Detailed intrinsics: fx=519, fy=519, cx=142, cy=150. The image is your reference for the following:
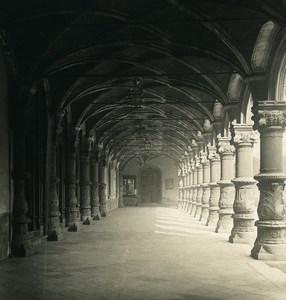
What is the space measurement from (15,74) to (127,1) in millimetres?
3134

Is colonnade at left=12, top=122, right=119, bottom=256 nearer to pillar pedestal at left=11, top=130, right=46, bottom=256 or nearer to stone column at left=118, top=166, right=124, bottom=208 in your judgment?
pillar pedestal at left=11, top=130, right=46, bottom=256

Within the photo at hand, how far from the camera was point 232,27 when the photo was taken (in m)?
10.5

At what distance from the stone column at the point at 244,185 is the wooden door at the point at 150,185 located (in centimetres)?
3292

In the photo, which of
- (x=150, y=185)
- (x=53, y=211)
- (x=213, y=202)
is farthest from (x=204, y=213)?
(x=150, y=185)

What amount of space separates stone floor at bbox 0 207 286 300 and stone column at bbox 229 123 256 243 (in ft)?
2.00

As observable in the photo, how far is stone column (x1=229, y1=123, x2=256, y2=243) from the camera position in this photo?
42.9ft

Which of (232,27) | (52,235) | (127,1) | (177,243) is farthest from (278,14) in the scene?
(52,235)

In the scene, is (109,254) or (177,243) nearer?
(109,254)

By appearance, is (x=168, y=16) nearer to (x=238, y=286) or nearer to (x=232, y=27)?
(x=232, y=27)

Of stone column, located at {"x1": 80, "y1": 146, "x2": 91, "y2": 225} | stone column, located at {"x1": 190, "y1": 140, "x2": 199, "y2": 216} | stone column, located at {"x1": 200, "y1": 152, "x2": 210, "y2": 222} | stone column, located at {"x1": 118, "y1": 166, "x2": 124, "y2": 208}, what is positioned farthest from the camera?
stone column, located at {"x1": 118, "y1": 166, "x2": 124, "y2": 208}

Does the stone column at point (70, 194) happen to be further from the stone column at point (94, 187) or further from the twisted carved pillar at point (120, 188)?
the twisted carved pillar at point (120, 188)

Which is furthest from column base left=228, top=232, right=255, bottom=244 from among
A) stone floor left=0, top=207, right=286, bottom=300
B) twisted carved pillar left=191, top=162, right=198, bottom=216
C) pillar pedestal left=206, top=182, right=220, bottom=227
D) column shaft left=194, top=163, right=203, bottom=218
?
twisted carved pillar left=191, top=162, right=198, bottom=216

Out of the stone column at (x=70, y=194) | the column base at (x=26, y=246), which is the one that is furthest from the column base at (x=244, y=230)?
the stone column at (x=70, y=194)

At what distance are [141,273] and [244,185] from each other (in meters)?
5.46
